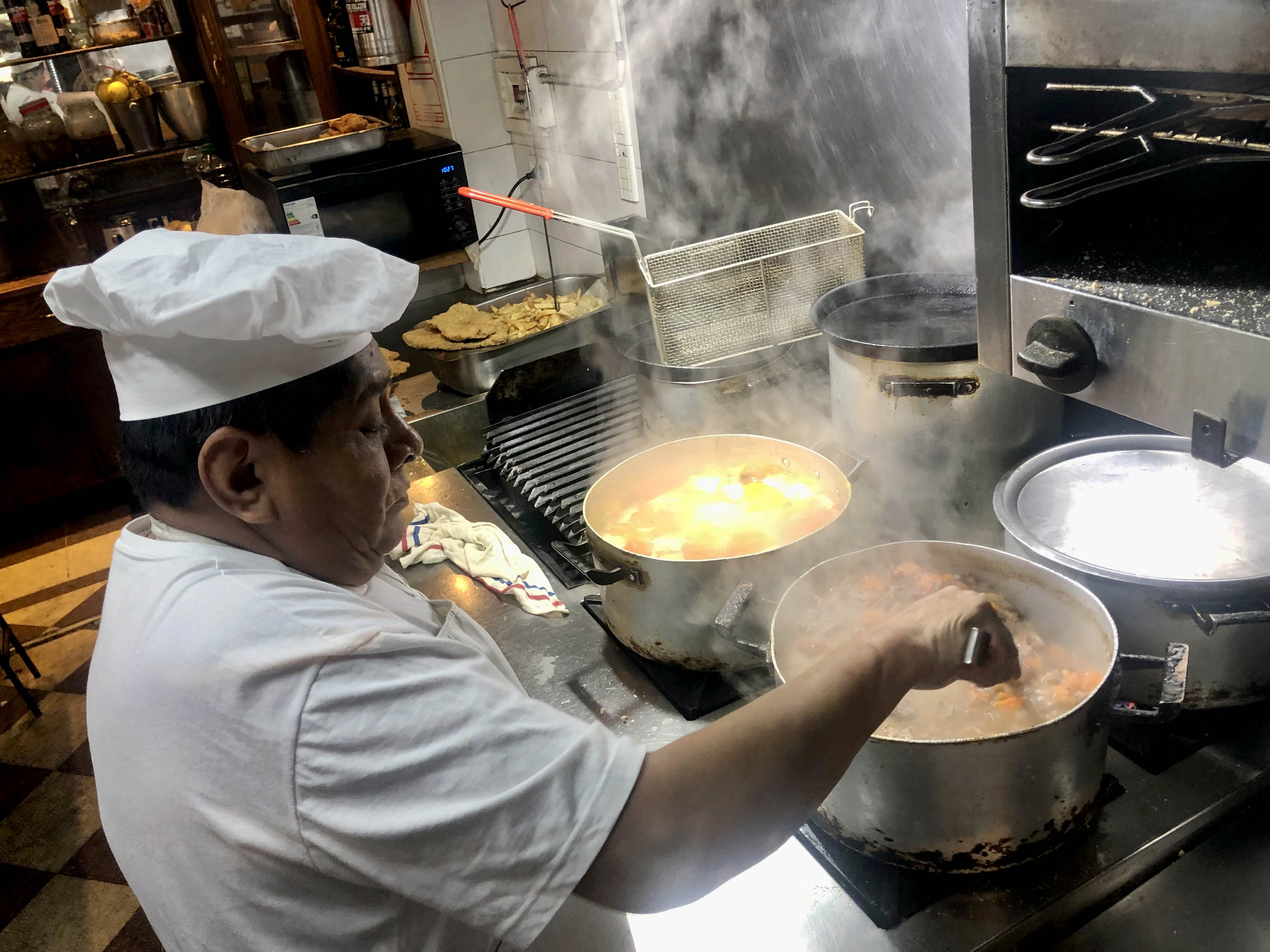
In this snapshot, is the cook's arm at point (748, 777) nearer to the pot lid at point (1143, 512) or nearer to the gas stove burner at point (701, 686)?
the pot lid at point (1143, 512)

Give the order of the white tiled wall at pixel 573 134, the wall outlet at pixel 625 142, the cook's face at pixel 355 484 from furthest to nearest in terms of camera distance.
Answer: the white tiled wall at pixel 573 134 → the wall outlet at pixel 625 142 → the cook's face at pixel 355 484

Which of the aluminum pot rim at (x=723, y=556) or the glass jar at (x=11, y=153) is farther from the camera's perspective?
the glass jar at (x=11, y=153)

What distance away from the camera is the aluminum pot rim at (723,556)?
1.40 meters

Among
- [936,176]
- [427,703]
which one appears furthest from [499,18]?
[427,703]

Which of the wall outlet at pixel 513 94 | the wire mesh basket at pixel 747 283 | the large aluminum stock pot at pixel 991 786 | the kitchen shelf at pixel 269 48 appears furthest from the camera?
the kitchen shelf at pixel 269 48

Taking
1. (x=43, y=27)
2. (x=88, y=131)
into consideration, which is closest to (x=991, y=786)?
(x=88, y=131)

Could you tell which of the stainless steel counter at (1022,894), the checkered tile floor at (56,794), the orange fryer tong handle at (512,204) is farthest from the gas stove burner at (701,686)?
the checkered tile floor at (56,794)

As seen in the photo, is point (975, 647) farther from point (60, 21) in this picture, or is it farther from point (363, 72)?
point (60, 21)

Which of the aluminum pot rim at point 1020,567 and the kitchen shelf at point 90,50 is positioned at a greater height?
the kitchen shelf at point 90,50

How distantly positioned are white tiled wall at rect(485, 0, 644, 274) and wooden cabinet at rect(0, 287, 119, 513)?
238 centimetres

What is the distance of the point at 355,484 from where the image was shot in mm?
917

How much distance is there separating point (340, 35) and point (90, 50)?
1.34 metres

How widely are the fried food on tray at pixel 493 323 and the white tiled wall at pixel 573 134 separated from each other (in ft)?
1.16

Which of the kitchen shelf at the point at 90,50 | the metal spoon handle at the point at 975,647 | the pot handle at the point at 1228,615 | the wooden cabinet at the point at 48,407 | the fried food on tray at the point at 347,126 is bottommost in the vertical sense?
the wooden cabinet at the point at 48,407
